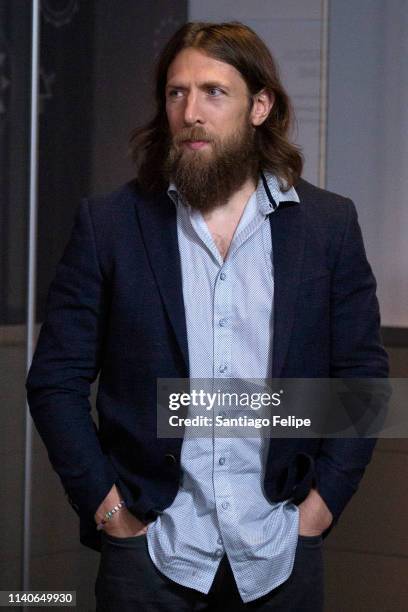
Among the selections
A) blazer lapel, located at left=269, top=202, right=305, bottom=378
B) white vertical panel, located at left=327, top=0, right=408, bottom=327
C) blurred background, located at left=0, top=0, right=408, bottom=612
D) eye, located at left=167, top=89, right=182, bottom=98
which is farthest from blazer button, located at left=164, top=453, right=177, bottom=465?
white vertical panel, located at left=327, top=0, right=408, bottom=327

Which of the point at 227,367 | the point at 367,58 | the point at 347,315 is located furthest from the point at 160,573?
the point at 367,58

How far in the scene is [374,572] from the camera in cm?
391

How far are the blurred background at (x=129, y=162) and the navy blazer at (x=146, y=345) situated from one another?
1075 mm

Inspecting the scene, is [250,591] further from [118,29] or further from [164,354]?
[118,29]

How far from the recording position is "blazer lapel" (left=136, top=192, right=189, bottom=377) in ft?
8.56

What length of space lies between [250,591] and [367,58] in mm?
1869

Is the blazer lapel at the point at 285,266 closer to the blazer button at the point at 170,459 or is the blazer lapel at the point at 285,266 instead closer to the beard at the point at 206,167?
the beard at the point at 206,167

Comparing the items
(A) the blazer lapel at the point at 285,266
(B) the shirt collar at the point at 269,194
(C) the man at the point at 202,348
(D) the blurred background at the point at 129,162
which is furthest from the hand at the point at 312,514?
(D) the blurred background at the point at 129,162

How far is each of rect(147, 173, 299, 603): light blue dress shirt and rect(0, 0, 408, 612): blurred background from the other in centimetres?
118

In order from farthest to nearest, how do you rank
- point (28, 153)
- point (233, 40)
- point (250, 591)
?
point (28, 153), point (233, 40), point (250, 591)

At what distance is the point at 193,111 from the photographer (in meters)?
2.67

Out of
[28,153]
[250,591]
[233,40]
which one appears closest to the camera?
[250,591]

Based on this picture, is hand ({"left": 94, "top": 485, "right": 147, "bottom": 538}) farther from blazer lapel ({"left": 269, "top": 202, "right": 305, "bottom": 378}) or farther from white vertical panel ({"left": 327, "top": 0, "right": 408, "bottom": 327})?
white vertical panel ({"left": 327, "top": 0, "right": 408, "bottom": 327})

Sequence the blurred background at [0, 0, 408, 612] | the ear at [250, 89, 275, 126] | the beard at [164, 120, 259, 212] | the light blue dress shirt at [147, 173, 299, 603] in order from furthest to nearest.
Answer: the blurred background at [0, 0, 408, 612] < the ear at [250, 89, 275, 126] < the beard at [164, 120, 259, 212] < the light blue dress shirt at [147, 173, 299, 603]
